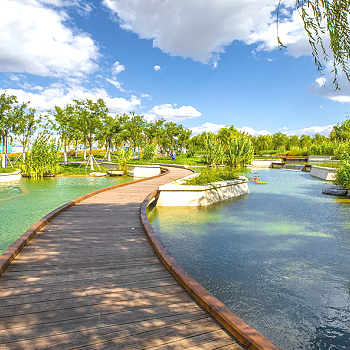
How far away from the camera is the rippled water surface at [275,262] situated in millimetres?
2836

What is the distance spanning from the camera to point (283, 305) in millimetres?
3162

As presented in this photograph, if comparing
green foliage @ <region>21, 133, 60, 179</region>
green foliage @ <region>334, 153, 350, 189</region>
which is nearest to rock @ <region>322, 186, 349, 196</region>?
green foliage @ <region>334, 153, 350, 189</region>

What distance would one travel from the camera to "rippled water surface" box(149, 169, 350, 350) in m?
2.84

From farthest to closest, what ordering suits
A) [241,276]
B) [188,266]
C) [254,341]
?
[188,266], [241,276], [254,341]

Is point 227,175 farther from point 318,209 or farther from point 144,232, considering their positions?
point 144,232

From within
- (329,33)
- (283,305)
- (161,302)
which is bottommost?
(283,305)

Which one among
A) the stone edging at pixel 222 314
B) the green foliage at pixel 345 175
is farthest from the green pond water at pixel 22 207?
the green foliage at pixel 345 175

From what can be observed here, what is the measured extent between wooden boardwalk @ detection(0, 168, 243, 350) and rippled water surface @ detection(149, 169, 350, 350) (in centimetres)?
98

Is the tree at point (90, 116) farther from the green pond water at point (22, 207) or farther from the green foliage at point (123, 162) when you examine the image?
the green pond water at point (22, 207)

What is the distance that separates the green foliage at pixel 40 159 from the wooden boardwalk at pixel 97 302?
13.9 metres

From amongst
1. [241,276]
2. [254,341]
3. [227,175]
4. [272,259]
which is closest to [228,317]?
[254,341]

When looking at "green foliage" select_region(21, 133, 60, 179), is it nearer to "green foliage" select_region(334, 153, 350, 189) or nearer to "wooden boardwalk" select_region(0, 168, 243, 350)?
"wooden boardwalk" select_region(0, 168, 243, 350)

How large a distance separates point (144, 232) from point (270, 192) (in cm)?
880

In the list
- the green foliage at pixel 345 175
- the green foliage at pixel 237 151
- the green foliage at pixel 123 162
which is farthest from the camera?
the green foliage at pixel 237 151
